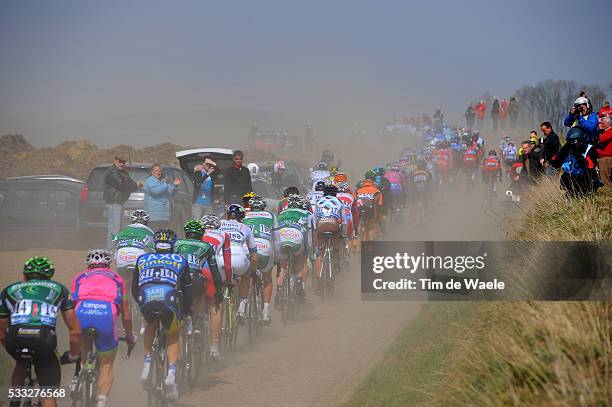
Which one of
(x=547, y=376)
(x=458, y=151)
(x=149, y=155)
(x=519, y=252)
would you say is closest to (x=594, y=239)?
(x=519, y=252)

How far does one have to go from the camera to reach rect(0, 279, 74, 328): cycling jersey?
8305mm

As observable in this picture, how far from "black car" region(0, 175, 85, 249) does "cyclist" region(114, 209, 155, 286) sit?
1018 centimetres

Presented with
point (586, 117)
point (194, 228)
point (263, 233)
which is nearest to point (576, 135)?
point (586, 117)

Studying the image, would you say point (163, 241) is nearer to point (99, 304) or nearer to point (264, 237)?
point (99, 304)

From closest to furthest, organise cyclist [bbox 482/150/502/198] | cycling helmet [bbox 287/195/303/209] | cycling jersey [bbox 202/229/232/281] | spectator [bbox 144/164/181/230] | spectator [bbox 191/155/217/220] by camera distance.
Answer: cycling jersey [bbox 202/229/232/281]
cycling helmet [bbox 287/195/303/209]
spectator [bbox 144/164/181/230]
spectator [bbox 191/155/217/220]
cyclist [bbox 482/150/502/198]

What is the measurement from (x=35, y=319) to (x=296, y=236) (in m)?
8.21

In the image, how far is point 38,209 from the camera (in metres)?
22.2

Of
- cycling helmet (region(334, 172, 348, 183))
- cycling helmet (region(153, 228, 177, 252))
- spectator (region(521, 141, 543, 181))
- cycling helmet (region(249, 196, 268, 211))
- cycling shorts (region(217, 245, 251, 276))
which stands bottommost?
cycling shorts (region(217, 245, 251, 276))

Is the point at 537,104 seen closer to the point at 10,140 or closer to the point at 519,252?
the point at 10,140

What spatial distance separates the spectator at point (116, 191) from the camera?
18.7 meters

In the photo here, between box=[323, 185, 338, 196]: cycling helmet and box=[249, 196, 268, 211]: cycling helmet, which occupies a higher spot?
box=[323, 185, 338, 196]: cycling helmet

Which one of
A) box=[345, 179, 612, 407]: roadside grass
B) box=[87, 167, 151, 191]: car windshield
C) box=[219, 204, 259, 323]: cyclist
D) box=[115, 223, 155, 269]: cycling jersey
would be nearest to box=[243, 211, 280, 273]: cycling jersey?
box=[219, 204, 259, 323]: cyclist

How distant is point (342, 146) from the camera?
74.7 metres

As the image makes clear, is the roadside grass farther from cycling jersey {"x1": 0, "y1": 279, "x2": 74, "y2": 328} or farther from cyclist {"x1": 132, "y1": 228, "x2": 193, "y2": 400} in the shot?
cycling jersey {"x1": 0, "y1": 279, "x2": 74, "y2": 328}
